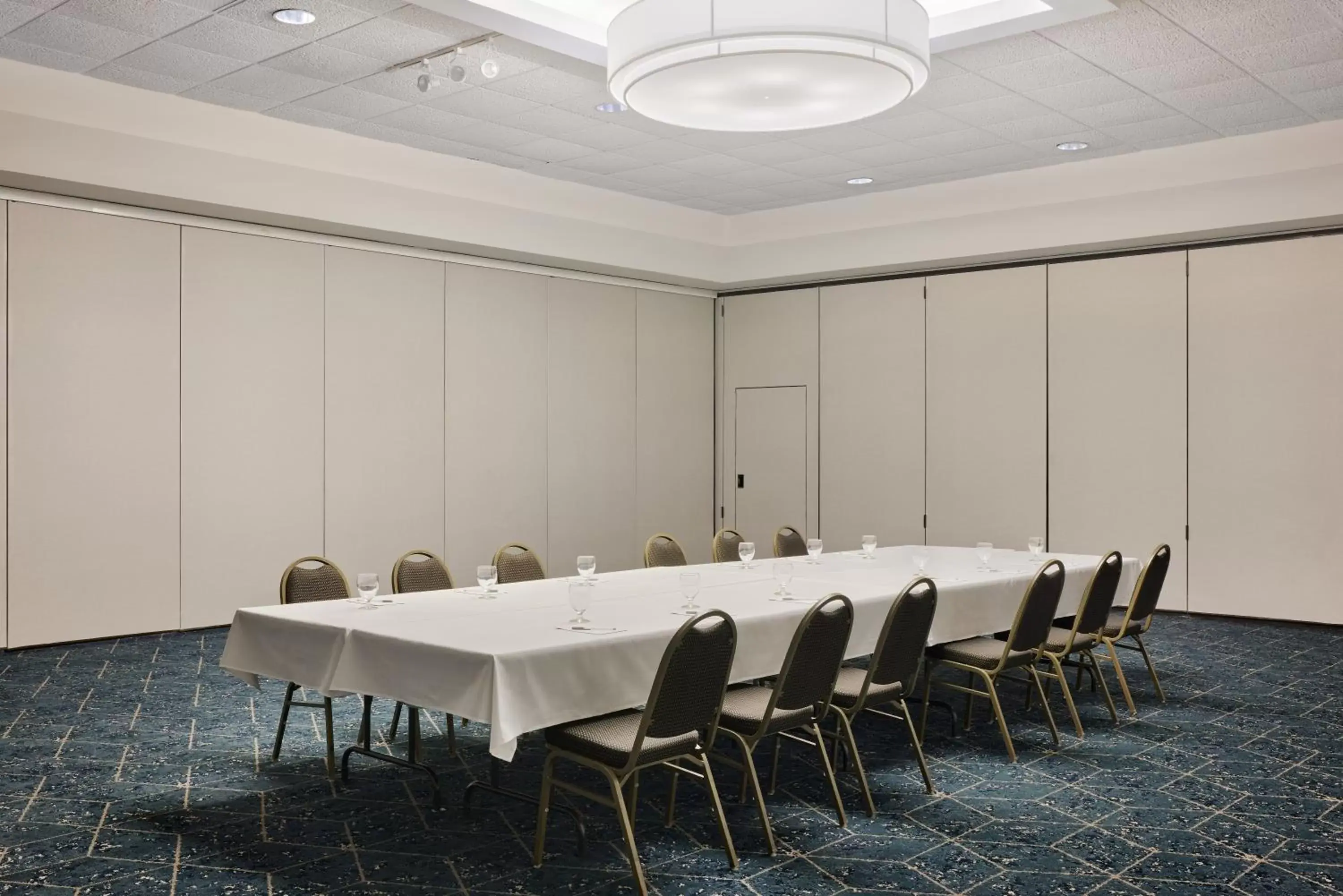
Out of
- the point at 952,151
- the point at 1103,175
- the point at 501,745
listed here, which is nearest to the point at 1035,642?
the point at 501,745

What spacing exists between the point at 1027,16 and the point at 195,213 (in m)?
5.87

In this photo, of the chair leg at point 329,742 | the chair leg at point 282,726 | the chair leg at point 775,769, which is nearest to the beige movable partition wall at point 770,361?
the chair leg at point 775,769

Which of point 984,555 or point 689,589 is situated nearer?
point 689,589

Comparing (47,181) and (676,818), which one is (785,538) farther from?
(47,181)

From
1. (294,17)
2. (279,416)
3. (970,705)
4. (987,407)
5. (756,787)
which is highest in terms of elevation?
(294,17)

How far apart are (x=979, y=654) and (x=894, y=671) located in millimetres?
988

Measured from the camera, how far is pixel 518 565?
616 centimetres

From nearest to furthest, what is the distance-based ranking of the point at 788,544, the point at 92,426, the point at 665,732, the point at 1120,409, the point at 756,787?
the point at 665,732 < the point at 756,787 < the point at 788,544 < the point at 92,426 < the point at 1120,409

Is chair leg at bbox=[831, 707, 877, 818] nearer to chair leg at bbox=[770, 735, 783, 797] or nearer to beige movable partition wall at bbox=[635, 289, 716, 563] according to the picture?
chair leg at bbox=[770, 735, 783, 797]

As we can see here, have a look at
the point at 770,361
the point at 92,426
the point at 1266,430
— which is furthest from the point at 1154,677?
the point at 92,426

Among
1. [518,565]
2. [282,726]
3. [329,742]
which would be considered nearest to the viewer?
[329,742]

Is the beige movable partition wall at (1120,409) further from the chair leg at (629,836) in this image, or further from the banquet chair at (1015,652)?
the chair leg at (629,836)

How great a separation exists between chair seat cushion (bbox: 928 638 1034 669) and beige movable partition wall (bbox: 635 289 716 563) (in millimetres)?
6331

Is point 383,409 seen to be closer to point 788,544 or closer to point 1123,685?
A: point 788,544
